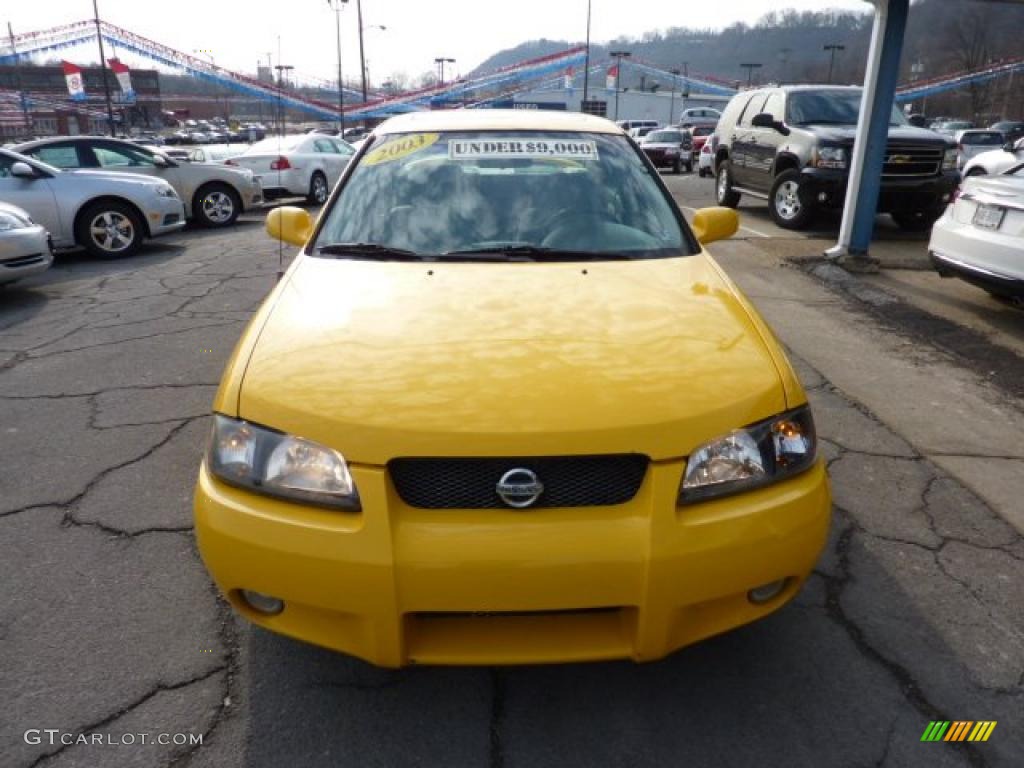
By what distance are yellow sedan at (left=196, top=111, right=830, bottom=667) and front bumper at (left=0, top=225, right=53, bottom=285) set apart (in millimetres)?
5966

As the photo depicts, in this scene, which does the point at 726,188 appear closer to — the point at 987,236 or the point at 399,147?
the point at 987,236

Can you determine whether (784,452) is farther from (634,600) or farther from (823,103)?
(823,103)

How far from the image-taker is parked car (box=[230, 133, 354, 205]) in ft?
46.5

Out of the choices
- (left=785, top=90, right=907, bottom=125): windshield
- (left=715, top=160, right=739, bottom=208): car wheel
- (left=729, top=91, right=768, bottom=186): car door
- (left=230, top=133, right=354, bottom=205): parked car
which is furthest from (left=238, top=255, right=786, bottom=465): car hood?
(left=230, top=133, right=354, bottom=205): parked car

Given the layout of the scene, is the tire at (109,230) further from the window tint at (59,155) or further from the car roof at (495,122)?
the car roof at (495,122)

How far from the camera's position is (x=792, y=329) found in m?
6.05

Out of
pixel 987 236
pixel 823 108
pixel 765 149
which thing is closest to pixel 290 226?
pixel 987 236

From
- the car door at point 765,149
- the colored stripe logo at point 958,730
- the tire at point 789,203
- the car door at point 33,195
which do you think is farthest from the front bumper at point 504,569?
the car door at point 765,149

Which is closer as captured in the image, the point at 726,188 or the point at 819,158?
the point at 819,158

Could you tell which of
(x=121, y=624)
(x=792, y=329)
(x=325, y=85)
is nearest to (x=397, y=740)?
(x=121, y=624)

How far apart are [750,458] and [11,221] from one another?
25.0ft

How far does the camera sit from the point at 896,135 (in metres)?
9.77

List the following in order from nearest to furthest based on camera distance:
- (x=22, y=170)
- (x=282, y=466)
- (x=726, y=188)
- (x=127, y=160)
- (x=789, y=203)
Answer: (x=282, y=466)
(x=22, y=170)
(x=789, y=203)
(x=127, y=160)
(x=726, y=188)

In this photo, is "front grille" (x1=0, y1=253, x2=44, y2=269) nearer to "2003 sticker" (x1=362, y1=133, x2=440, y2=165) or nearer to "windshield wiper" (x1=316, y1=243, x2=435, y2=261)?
"2003 sticker" (x1=362, y1=133, x2=440, y2=165)
